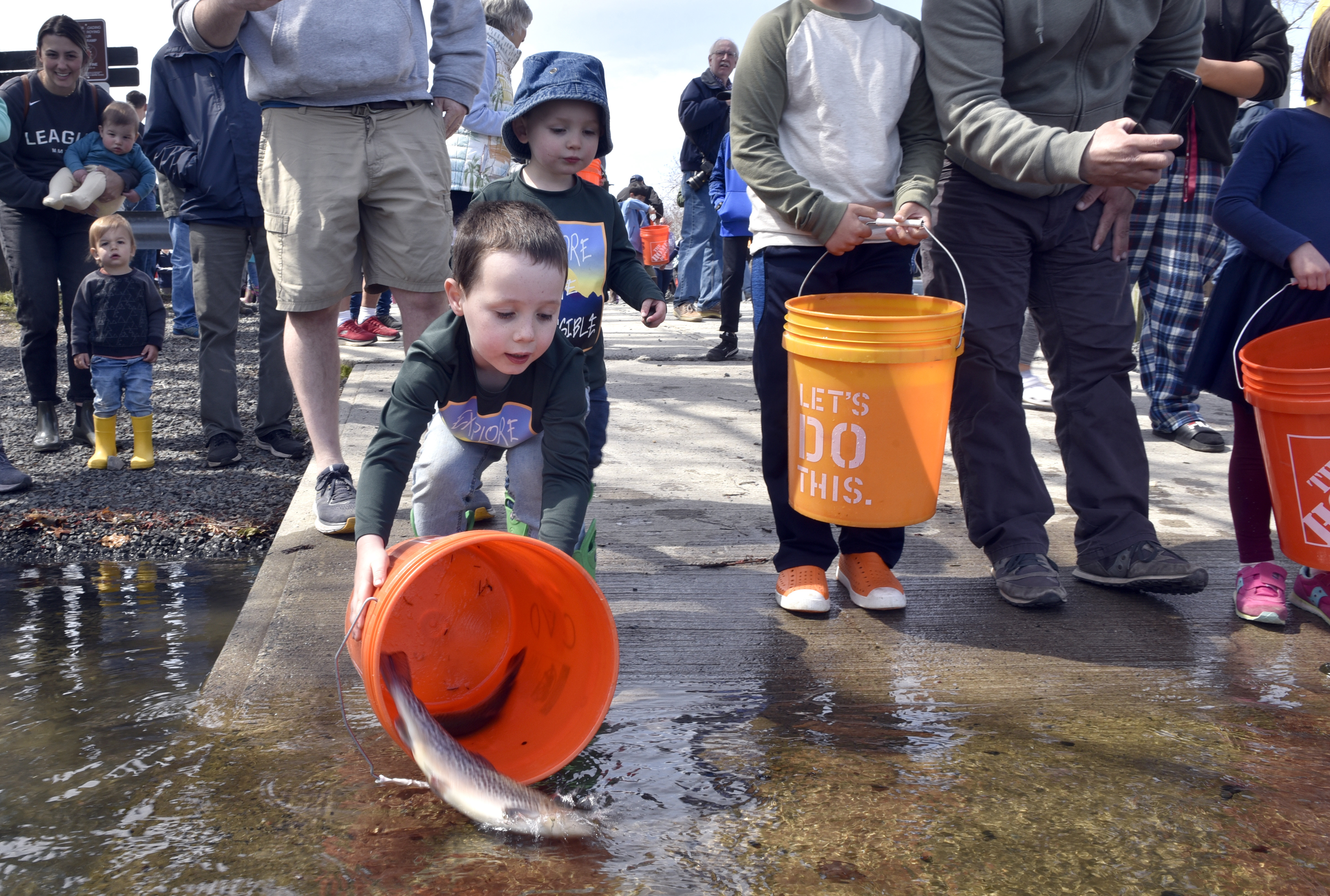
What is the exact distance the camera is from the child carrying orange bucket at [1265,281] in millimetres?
2854

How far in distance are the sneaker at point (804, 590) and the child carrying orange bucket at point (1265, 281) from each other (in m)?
1.14

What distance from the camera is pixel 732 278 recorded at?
729cm

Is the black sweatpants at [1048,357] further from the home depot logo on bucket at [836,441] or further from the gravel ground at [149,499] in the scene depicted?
the gravel ground at [149,499]

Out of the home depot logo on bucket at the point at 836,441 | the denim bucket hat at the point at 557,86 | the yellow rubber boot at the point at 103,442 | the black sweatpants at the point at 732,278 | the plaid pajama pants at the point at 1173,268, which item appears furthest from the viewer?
the black sweatpants at the point at 732,278

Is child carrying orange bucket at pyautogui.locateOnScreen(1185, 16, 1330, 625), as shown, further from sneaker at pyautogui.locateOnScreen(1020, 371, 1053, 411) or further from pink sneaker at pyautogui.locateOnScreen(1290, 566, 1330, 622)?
sneaker at pyautogui.locateOnScreen(1020, 371, 1053, 411)

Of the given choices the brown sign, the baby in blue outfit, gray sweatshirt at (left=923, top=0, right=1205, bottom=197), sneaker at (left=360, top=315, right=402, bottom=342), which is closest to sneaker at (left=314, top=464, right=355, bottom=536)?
gray sweatshirt at (left=923, top=0, right=1205, bottom=197)

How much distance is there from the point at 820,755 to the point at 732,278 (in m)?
5.58

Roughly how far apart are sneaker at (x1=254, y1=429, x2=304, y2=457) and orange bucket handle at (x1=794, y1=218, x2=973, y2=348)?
2.82 m

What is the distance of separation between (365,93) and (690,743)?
2.32 metres

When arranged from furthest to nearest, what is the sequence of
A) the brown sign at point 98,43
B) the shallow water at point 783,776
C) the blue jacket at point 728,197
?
the brown sign at point 98,43 → the blue jacket at point 728,197 → the shallow water at point 783,776

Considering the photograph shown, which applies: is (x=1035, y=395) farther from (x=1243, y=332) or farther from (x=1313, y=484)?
(x=1313, y=484)

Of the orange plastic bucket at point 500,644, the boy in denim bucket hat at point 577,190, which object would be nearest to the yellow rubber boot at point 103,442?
the boy in denim bucket hat at point 577,190

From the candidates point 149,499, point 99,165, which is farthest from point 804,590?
point 99,165

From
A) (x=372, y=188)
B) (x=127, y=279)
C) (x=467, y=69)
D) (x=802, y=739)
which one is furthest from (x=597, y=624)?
(x=127, y=279)
